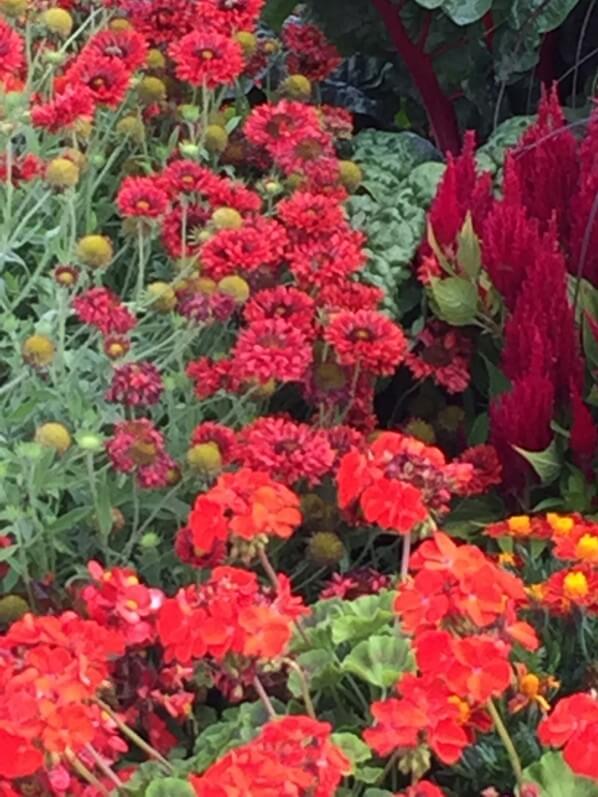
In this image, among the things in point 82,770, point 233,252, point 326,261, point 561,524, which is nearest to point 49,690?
point 82,770

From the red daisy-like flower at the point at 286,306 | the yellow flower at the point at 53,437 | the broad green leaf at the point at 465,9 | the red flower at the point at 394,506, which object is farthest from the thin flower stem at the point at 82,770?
the broad green leaf at the point at 465,9

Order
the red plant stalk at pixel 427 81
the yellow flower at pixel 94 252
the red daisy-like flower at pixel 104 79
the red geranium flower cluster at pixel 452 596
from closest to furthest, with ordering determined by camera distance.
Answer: the red geranium flower cluster at pixel 452 596 < the yellow flower at pixel 94 252 < the red daisy-like flower at pixel 104 79 < the red plant stalk at pixel 427 81

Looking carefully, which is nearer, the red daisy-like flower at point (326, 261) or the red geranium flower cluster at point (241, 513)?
the red geranium flower cluster at point (241, 513)

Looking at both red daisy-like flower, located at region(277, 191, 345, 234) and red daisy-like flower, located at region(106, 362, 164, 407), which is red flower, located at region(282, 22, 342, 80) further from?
red daisy-like flower, located at region(106, 362, 164, 407)

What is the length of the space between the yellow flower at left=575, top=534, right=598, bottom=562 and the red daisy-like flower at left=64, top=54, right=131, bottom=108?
26.3 inches

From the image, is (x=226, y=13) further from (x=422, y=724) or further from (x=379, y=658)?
(x=422, y=724)

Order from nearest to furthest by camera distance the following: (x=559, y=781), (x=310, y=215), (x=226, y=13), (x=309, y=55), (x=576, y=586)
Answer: (x=559, y=781)
(x=576, y=586)
(x=310, y=215)
(x=226, y=13)
(x=309, y=55)

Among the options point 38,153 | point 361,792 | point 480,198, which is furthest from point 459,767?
point 38,153

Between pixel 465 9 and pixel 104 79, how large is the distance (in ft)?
2.42

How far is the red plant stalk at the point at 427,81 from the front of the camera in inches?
81.7

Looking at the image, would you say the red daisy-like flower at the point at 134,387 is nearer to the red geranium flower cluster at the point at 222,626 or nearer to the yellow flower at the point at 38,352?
the yellow flower at the point at 38,352

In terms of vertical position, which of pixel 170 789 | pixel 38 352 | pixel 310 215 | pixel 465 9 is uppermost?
pixel 465 9

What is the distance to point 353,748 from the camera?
2.97 ft

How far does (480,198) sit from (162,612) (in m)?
0.78
